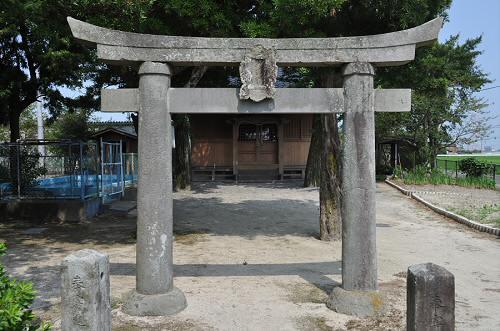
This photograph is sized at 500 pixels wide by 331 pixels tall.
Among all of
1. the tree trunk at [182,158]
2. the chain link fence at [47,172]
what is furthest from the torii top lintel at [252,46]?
the tree trunk at [182,158]

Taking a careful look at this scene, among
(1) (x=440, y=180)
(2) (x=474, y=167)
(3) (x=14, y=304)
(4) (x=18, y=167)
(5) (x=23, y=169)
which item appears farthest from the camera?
(2) (x=474, y=167)

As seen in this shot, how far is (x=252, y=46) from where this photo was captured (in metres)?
6.02

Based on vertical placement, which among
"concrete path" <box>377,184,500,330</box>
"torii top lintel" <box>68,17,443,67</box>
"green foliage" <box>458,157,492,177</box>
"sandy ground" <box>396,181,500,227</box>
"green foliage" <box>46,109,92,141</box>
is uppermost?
"green foliage" <box>46,109,92,141</box>

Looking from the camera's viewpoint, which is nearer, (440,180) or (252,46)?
(252,46)

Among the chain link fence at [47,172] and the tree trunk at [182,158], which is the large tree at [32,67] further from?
the tree trunk at [182,158]

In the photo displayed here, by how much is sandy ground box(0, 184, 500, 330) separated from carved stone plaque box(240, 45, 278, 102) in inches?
118

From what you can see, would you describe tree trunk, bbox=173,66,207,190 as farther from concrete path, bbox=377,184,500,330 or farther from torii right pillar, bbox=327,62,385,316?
torii right pillar, bbox=327,62,385,316

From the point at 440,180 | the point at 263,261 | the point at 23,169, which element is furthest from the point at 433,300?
the point at 440,180

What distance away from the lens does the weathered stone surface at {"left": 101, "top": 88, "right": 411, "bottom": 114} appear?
6.00 m

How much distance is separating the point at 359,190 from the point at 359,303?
4.99 feet

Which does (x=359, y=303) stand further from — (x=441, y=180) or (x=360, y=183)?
(x=441, y=180)

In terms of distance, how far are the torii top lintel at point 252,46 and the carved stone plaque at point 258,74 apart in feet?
0.32

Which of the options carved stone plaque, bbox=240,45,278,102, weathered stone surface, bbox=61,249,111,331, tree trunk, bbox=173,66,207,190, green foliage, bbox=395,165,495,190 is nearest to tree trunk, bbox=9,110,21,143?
tree trunk, bbox=173,66,207,190

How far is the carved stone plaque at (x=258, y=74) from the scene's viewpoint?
5.93 m
